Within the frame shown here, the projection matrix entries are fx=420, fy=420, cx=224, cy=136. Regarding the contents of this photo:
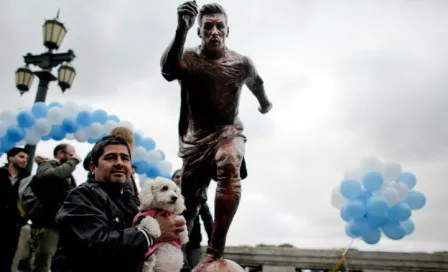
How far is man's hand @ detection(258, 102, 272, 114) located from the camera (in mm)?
3611

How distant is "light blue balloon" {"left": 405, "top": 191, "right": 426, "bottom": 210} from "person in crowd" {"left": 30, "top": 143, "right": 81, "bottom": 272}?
5391 mm

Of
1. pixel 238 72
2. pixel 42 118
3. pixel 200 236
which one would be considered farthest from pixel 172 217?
pixel 42 118

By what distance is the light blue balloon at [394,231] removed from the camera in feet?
21.9

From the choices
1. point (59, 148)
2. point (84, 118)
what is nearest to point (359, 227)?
point (59, 148)

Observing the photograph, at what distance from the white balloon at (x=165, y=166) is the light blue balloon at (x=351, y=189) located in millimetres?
3013

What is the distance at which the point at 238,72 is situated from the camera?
3154 mm

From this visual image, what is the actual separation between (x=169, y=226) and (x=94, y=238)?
0.43 metres

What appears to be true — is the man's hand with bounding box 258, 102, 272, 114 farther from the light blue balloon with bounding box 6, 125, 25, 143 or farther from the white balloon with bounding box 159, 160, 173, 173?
the light blue balloon with bounding box 6, 125, 25, 143

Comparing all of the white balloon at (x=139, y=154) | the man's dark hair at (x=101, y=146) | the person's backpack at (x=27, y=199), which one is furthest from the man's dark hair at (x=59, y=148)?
the man's dark hair at (x=101, y=146)

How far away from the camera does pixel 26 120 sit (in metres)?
6.90

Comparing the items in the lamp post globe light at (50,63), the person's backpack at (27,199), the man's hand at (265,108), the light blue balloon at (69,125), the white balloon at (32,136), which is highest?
the lamp post globe light at (50,63)

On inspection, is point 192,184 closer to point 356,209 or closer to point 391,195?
point 356,209

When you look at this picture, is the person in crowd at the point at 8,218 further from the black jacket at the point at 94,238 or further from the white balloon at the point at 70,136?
the white balloon at the point at 70,136

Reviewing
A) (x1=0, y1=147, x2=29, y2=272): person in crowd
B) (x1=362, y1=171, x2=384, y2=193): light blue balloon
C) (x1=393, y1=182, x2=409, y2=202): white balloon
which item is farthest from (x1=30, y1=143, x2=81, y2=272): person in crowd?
(x1=393, y1=182, x2=409, y2=202): white balloon
